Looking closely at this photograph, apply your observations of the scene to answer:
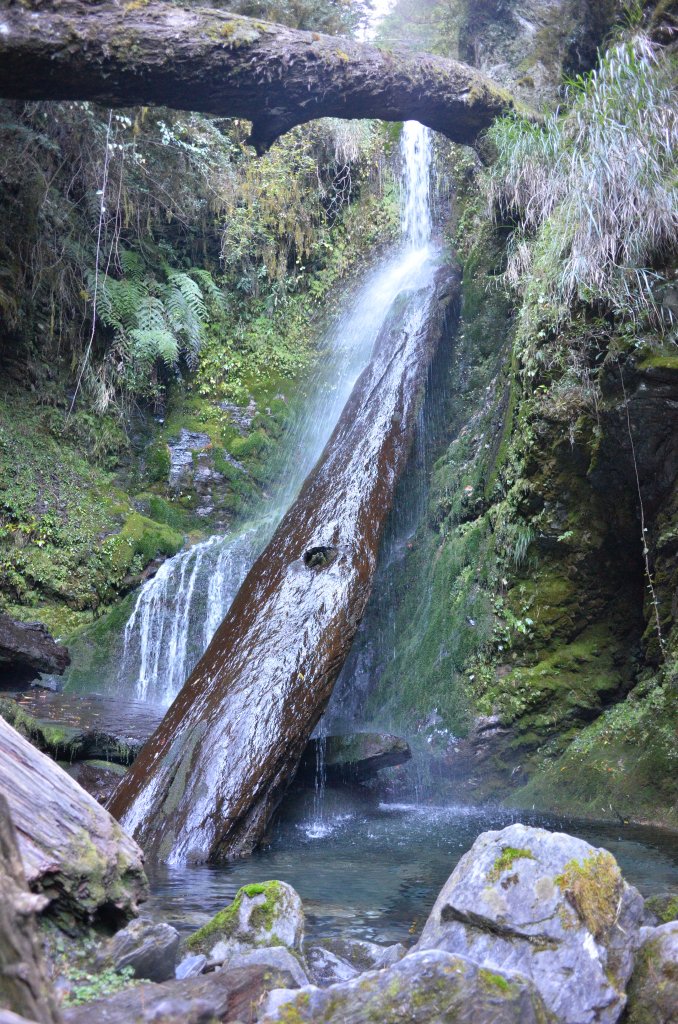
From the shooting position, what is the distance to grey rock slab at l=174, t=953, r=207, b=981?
269 cm

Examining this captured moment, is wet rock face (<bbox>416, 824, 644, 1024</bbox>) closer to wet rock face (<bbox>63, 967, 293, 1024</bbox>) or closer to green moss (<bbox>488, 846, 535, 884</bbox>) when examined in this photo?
green moss (<bbox>488, 846, 535, 884</bbox>)

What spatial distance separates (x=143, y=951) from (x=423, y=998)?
0.88 m

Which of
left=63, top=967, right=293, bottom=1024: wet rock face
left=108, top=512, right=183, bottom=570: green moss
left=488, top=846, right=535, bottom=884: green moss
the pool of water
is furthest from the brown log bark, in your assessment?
left=108, top=512, right=183, bottom=570: green moss

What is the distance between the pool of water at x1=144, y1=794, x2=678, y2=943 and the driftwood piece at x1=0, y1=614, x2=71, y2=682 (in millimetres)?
2796

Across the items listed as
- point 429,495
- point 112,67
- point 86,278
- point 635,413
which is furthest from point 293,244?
point 635,413

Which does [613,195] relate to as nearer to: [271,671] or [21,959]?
[271,671]

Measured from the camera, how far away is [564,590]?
643cm

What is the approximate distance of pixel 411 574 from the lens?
7.83 meters

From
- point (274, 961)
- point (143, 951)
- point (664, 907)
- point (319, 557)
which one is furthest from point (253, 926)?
point (319, 557)

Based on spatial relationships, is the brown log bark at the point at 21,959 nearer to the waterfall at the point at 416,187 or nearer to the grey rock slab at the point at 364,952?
the grey rock slab at the point at 364,952

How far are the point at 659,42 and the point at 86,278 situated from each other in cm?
816

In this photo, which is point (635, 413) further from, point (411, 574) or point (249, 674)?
point (249, 674)

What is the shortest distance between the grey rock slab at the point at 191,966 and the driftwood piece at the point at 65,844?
14.3 inches

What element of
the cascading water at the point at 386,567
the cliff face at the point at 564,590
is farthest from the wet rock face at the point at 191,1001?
the cliff face at the point at 564,590
